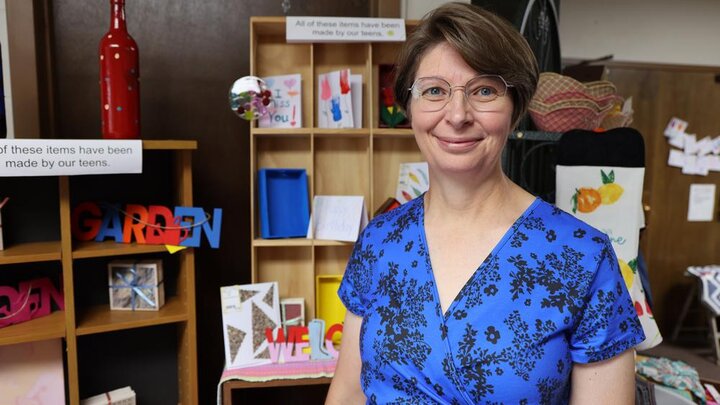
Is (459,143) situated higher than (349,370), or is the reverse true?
(459,143)

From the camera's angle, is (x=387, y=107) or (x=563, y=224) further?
(x=387, y=107)

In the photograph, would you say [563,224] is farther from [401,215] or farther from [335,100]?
[335,100]

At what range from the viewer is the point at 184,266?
6.52ft

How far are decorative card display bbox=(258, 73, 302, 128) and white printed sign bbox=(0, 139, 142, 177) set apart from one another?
0.69 m

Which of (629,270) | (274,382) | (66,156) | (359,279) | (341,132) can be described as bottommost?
(274,382)

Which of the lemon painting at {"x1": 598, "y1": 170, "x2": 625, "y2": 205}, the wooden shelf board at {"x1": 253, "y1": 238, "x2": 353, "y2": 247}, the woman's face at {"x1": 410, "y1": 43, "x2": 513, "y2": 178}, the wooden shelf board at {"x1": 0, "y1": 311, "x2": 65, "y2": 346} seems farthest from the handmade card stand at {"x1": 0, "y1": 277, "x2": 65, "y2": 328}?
the lemon painting at {"x1": 598, "y1": 170, "x2": 625, "y2": 205}

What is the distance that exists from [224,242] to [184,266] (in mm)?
512

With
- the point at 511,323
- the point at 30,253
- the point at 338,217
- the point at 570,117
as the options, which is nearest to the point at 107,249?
the point at 30,253

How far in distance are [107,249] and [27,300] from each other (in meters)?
0.34

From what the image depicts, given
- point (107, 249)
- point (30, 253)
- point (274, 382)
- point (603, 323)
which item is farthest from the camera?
point (274, 382)

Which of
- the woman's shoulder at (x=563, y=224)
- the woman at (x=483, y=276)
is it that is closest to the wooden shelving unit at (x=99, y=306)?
the woman at (x=483, y=276)

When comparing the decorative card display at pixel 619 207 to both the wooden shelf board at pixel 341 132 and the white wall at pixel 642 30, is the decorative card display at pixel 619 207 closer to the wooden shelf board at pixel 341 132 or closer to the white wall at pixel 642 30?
the wooden shelf board at pixel 341 132

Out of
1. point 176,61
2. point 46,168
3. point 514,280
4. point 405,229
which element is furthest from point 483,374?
point 176,61

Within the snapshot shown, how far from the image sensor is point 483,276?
1.03 metres
